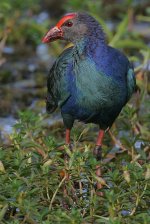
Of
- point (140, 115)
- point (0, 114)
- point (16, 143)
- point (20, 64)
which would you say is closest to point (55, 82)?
point (16, 143)

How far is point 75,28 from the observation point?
5133mm

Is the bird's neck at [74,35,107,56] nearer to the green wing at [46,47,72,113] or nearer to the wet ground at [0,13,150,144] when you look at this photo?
the green wing at [46,47,72,113]

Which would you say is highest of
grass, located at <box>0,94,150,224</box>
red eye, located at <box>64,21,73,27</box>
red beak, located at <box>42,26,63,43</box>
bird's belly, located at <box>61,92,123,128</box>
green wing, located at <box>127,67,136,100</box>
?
red eye, located at <box>64,21,73,27</box>

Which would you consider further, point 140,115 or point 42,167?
point 140,115

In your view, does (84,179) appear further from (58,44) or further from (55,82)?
(58,44)

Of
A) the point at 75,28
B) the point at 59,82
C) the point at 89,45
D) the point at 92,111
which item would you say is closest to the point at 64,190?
the point at 92,111

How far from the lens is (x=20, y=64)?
8.61 meters

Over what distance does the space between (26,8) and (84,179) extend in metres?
4.46

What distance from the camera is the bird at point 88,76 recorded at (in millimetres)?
4879

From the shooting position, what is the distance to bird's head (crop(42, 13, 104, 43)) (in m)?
5.08

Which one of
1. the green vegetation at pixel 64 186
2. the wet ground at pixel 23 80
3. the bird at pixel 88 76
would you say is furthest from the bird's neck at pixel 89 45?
the wet ground at pixel 23 80

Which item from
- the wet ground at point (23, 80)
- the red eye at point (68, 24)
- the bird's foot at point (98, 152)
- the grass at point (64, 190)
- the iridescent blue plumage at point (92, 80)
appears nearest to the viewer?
the grass at point (64, 190)

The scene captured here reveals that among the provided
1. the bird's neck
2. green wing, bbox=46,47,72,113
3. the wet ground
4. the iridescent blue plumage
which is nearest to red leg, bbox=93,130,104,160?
the iridescent blue plumage

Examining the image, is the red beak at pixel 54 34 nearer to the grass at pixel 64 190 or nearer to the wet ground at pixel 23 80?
the grass at pixel 64 190
